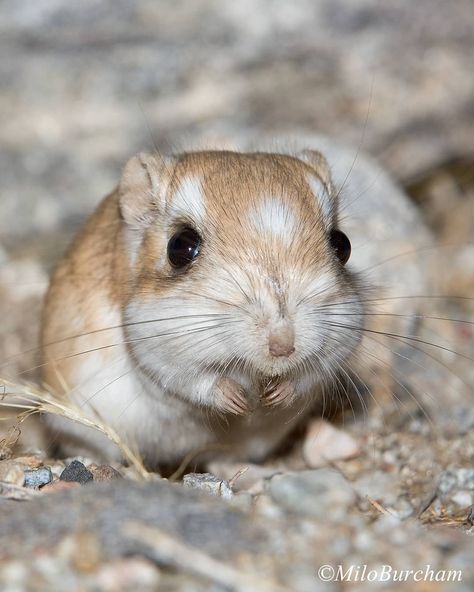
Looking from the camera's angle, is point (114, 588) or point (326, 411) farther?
point (326, 411)

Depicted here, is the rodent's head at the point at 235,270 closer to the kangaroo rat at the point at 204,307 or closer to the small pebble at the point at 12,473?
the kangaroo rat at the point at 204,307

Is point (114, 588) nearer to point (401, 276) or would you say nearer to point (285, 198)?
point (285, 198)

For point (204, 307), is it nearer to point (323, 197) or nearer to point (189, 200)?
point (189, 200)

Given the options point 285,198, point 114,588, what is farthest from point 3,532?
point 285,198

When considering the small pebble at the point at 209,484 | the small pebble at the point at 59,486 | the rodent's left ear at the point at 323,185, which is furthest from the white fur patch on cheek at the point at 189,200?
the small pebble at the point at 59,486

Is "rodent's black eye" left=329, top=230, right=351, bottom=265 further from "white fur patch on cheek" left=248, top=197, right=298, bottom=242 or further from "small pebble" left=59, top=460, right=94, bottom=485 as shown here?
"small pebble" left=59, top=460, right=94, bottom=485

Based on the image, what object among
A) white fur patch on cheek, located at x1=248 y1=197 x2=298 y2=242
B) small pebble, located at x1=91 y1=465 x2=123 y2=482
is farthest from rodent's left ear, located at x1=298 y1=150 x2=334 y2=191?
small pebble, located at x1=91 y1=465 x2=123 y2=482
